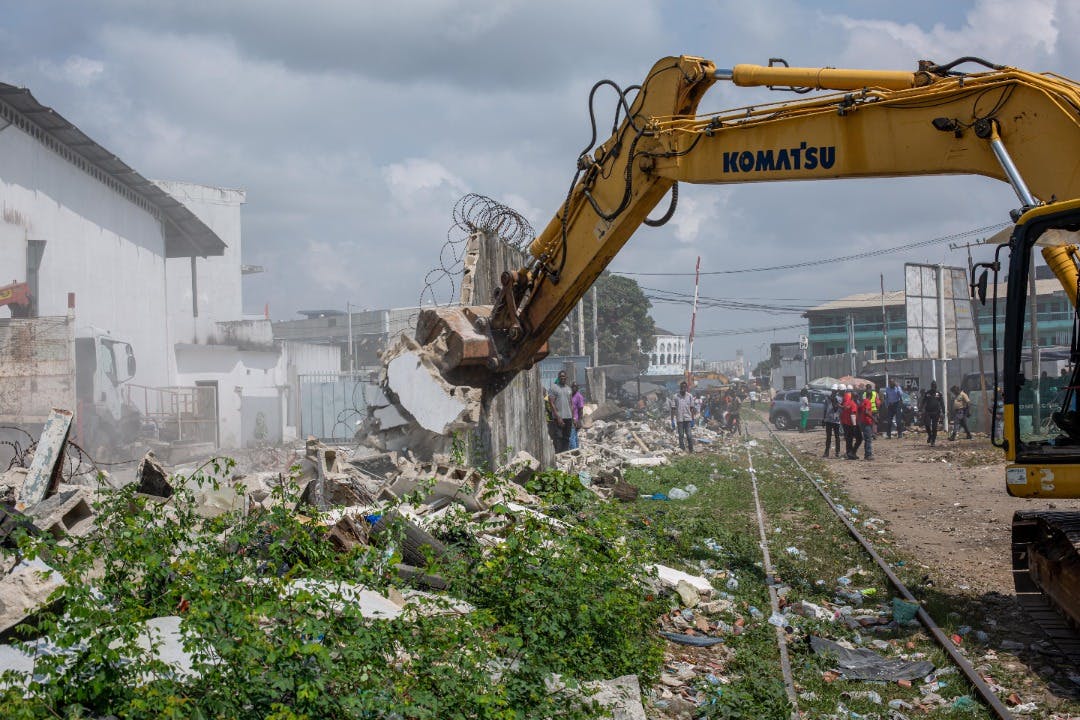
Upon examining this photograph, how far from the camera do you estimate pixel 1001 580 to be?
30.2ft

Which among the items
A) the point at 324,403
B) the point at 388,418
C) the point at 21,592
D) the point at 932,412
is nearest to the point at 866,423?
the point at 932,412

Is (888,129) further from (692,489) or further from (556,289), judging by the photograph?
(692,489)

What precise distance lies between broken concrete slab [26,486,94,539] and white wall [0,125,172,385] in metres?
17.5

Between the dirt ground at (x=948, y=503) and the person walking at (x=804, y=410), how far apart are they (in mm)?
11783

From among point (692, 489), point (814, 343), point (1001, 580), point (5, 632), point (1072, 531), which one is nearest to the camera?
point (5, 632)

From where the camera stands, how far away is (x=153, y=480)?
8047mm

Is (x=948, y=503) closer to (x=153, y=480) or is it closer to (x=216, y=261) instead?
(x=153, y=480)

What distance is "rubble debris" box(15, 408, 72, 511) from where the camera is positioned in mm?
Answer: 7676

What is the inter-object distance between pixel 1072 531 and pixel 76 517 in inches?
283

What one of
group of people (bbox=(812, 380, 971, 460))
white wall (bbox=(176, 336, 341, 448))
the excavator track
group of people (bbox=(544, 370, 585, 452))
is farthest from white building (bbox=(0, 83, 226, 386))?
the excavator track

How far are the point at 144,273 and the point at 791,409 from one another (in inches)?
1046

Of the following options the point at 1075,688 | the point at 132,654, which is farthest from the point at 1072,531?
the point at 132,654

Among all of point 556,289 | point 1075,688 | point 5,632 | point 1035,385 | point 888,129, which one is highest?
point 888,129

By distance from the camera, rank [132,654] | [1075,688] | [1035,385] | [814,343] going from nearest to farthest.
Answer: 1. [132,654]
2. [1075,688]
3. [1035,385]
4. [814,343]
